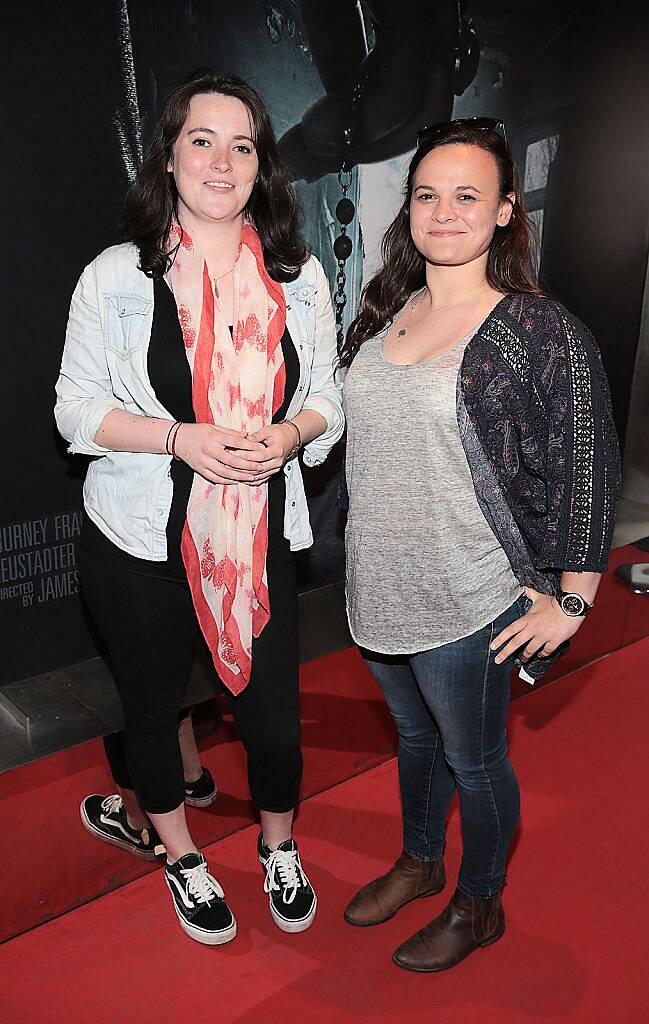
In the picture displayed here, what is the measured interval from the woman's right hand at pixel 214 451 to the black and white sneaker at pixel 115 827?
0.93 meters

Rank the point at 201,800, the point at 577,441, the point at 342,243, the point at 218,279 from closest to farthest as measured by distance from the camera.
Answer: the point at 577,441 < the point at 218,279 < the point at 201,800 < the point at 342,243

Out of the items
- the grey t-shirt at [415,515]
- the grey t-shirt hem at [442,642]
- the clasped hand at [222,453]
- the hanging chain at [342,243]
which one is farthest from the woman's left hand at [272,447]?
the hanging chain at [342,243]

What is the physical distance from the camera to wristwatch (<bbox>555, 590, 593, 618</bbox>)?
1582 mm

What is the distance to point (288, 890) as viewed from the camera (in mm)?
2043

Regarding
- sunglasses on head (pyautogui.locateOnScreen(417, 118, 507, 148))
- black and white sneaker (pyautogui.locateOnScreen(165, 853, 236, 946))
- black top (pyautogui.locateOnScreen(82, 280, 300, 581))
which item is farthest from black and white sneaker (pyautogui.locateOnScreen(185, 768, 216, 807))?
sunglasses on head (pyautogui.locateOnScreen(417, 118, 507, 148))

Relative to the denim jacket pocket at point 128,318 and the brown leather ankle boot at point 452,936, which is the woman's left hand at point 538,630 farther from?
the denim jacket pocket at point 128,318

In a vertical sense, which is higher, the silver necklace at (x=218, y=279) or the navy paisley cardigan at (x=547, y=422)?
the silver necklace at (x=218, y=279)

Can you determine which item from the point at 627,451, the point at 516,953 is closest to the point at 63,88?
the point at 516,953

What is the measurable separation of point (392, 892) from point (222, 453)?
1073 mm

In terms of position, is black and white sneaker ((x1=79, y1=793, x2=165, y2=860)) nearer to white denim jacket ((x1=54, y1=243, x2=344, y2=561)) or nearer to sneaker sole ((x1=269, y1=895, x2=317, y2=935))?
sneaker sole ((x1=269, y1=895, x2=317, y2=935))

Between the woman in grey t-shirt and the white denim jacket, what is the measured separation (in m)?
0.27

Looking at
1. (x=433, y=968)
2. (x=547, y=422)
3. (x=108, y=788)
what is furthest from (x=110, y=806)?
(x=547, y=422)

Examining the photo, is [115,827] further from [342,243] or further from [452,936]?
[342,243]

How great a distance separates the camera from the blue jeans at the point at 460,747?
5.50 feet
